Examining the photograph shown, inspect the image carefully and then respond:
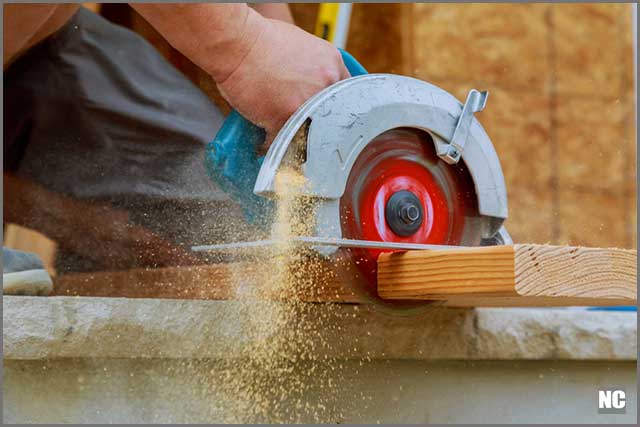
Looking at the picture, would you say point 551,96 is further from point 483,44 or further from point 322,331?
point 322,331

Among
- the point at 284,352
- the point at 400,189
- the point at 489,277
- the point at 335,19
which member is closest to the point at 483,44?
the point at 335,19

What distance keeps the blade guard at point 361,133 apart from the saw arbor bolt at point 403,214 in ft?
0.38

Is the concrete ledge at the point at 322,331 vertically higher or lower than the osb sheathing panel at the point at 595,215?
lower

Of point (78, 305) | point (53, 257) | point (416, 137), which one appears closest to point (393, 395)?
point (416, 137)

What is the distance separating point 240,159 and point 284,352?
36 centimetres

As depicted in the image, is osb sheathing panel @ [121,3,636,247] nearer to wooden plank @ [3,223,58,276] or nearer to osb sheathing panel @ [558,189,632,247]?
osb sheathing panel @ [558,189,632,247]

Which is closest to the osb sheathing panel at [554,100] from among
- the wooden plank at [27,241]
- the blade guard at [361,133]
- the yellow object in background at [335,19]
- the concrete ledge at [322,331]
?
the yellow object in background at [335,19]

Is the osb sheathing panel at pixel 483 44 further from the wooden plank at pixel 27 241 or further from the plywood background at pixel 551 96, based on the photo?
the wooden plank at pixel 27 241

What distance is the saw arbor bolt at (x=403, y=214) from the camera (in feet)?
5.23

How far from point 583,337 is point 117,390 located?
1.03m

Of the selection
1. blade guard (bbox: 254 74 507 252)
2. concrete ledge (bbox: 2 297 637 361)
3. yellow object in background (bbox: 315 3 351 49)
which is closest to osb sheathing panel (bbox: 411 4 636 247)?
yellow object in background (bbox: 315 3 351 49)

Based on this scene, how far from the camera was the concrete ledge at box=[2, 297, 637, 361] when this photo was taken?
1.45 metres

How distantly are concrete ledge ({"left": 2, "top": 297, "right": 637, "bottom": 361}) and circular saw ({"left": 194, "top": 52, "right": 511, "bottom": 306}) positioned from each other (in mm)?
114

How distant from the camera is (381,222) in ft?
5.22
